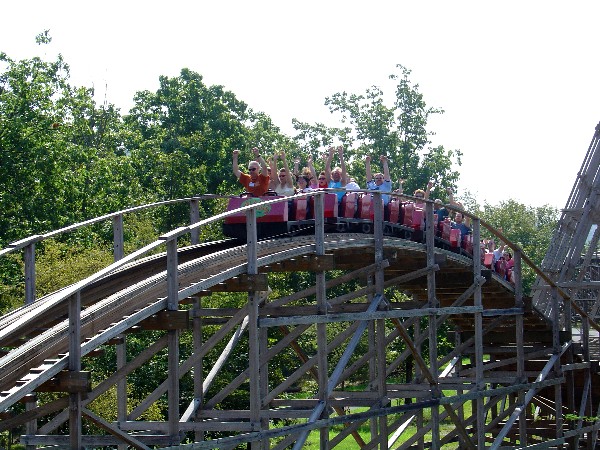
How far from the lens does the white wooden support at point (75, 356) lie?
512 inches

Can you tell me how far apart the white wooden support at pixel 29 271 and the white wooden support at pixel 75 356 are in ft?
10.5

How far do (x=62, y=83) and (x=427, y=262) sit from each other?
29402 millimetres

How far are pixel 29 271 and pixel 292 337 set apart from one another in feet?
14.8

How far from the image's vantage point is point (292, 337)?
19234 millimetres

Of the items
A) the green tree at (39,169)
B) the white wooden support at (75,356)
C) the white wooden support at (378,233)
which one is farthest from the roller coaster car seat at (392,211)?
the green tree at (39,169)

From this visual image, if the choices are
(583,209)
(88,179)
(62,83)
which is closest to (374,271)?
(583,209)

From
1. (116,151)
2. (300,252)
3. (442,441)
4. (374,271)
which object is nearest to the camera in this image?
(300,252)

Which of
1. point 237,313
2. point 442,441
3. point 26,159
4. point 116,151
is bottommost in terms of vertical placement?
point 442,441

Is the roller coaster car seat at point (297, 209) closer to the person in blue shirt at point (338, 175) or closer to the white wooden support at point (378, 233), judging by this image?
the white wooden support at point (378, 233)

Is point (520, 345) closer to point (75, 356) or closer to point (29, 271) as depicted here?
point (29, 271)

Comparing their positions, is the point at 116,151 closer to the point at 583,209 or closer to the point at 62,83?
the point at 62,83

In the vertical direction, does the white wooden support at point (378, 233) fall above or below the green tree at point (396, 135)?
below

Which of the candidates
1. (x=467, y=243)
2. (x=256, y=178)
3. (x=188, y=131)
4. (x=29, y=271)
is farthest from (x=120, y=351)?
(x=188, y=131)

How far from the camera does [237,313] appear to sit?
18578 millimetres
